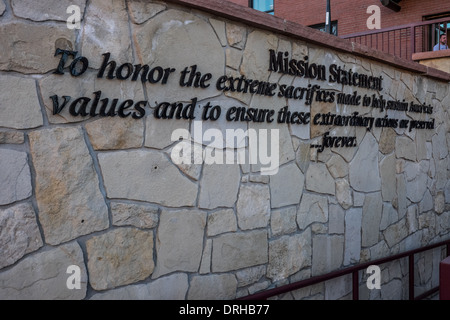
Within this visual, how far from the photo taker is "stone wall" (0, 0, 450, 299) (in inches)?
86.0

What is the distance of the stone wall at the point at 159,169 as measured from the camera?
7.17 feet

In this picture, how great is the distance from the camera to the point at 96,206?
2.41 metres

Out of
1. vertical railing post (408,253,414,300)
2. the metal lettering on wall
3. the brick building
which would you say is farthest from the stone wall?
the brick building

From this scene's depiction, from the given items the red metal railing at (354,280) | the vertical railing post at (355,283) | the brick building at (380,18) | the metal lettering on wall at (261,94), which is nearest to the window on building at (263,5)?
the brick building at (380,18)

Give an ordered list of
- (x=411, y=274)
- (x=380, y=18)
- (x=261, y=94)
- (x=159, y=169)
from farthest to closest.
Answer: (x=380, y=18) → (x=411, y=274) → (x=261, y=94) → (x=159, y=169)

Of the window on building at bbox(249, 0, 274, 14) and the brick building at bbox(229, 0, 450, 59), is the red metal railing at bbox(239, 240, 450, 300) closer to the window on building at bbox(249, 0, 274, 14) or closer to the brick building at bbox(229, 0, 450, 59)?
the brick building at bbox(229, 0, 450, 59)

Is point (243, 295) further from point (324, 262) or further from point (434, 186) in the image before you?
point (434, 186)

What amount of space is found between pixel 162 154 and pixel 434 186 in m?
4.06

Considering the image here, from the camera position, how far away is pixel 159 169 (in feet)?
8.77

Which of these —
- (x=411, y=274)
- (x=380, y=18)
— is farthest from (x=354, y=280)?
(x=380, y=18)

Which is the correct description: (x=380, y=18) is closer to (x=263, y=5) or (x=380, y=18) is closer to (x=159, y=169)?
(x=263, y=5)

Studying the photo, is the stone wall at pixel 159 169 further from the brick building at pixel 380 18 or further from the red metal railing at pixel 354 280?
the brick building at pixel 380 18

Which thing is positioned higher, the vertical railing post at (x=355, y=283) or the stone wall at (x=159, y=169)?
the stone wall at (x=159, y=169)

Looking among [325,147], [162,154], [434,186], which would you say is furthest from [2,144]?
[434,186]
